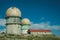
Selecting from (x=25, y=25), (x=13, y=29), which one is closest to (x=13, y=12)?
(x=13, y=29)

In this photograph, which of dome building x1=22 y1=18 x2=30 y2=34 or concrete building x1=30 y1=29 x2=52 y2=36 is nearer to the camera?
concrete building x1=30 y1=29 x2=52 y2=36

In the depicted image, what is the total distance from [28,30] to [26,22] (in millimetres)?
2873

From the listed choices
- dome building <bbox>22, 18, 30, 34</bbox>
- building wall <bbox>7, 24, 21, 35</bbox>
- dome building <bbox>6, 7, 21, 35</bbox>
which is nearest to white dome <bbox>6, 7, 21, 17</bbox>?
dome building <bbox>6, 7, 21, 35</bbox>

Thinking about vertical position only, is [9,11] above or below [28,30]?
above

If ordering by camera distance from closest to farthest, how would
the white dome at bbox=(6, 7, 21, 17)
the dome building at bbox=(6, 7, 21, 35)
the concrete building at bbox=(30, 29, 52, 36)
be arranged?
1. the white dome at bbox=(6, 7, 21, 17)
2. the dome building at bbox=(6, 7, 21, 35)
3. the concrete building at bbox=(30, 29, 52, 36)

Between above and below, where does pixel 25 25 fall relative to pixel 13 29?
above

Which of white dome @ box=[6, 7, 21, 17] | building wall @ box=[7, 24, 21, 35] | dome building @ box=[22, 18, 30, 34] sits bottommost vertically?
building wall @ box=[7, 24, 21, 35]

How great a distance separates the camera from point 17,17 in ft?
141

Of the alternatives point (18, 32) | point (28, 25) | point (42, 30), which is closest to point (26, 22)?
point (28, 25)

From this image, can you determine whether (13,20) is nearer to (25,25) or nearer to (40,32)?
(25,25)

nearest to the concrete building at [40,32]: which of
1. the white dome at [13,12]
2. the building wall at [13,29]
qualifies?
the building wall at [13,29]

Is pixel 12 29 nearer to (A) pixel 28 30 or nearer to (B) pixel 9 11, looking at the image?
(B) pixel 9 11

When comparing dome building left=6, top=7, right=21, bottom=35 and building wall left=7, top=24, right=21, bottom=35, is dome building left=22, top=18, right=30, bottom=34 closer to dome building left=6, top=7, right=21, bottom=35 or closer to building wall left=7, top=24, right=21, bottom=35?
dome building left=6, top=7, right=21, bottom=35

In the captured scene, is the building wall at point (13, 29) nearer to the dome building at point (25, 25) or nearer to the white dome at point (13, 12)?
the white dome at point (13, 12)
